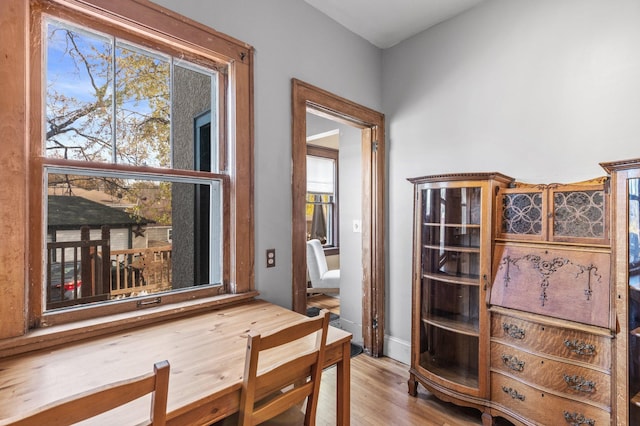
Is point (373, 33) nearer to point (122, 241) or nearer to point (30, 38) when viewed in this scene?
point (30, 38)

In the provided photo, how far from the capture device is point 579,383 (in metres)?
1.62

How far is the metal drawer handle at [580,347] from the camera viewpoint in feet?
5.22

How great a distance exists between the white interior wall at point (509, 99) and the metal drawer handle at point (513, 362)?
969 millimetres

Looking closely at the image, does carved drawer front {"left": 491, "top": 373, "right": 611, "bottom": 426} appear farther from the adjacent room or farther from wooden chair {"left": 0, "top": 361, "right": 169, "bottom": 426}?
wooden chair {"left": 0, "top": 361, "right": 169, "bottom": 426}

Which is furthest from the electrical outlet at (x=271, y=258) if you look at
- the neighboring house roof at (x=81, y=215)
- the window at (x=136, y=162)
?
the neighboring house roof at (x=81, y=215)

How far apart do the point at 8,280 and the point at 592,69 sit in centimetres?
316

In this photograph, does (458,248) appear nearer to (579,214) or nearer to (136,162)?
(579,214)

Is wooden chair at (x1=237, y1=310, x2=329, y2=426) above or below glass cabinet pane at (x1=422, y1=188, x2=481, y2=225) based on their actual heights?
below

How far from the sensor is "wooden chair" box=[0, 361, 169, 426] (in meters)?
0.64

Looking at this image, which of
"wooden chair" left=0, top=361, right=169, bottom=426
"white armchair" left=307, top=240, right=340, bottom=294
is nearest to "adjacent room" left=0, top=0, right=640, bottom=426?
"wooden chair" left=0, top=361, right=169, bottom=426

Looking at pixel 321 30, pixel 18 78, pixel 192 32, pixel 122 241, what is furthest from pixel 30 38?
pixel 321 30

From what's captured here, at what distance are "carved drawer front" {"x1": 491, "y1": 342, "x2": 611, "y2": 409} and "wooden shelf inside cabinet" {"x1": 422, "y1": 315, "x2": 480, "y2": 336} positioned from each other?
0.53 ft

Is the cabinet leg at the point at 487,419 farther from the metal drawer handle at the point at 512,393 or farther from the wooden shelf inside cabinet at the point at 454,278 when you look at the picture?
the wooden shelf inside cabinet at the point at 454,278

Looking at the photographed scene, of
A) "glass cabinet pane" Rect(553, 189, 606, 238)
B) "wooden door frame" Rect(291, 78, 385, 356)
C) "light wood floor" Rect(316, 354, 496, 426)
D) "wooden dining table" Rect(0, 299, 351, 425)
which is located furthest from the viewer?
"wooden door frame" Rect(291, 78, 385, 356)
